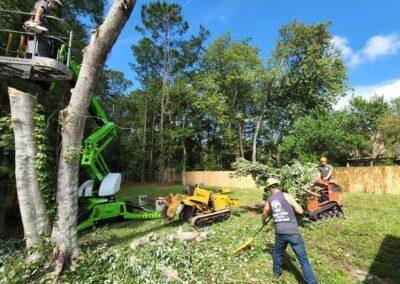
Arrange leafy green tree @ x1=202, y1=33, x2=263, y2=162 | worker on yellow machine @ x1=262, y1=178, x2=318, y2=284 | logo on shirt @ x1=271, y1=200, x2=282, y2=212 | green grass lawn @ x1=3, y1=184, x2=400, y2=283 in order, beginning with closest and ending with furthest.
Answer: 1. worker on yellow machine @ x1=262, y1=178, x2=318, y2=284
2. green grass lawn @ x1=3, y1=184, x2=400, y2=283
3. logo on shirt @ x1=271, y1=200, x2=282, y2=212
4. leafy green tree @ x1=202, y1=33, x2=263, y2=162

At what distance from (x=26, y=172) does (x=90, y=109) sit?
4.33 m

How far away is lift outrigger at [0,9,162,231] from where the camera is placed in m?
5.77

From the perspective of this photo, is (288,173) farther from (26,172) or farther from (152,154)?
(152,154)

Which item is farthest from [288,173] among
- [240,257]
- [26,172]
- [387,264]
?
[26,172]

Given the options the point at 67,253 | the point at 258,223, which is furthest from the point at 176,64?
the point at 67,253

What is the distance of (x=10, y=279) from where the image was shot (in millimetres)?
4207

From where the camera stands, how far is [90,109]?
9.07 metres

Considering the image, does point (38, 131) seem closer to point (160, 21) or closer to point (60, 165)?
point (60, 165)

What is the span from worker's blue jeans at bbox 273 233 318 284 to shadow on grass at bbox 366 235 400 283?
138cm

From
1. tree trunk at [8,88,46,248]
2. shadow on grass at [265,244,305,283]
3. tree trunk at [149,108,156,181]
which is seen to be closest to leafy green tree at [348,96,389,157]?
tree trunk at [149,108,156,181]

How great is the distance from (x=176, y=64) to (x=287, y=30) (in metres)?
14.8

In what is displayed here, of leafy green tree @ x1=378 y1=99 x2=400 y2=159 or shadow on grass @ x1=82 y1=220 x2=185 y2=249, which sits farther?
leafy green tree @ x1=378 y1=99 x2=400 y2=159

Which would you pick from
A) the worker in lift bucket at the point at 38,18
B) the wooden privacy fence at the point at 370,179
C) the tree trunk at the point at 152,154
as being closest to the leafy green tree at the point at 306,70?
the wooden privacy fence at the point at 370,179

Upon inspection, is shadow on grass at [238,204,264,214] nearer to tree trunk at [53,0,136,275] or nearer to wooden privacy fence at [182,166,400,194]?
wooden privacy fence at [182,166,400,194]
